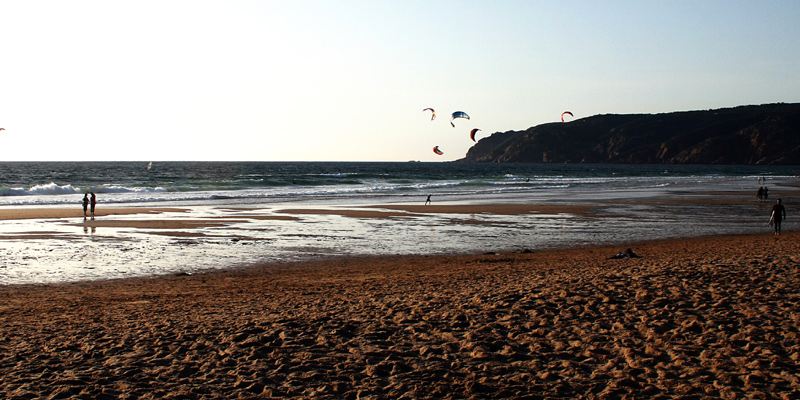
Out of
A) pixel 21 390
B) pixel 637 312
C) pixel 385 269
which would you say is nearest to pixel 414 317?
pixel 637 312

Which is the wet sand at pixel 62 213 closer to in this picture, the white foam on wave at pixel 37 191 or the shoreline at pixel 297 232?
the shoreline at pixel 297 232

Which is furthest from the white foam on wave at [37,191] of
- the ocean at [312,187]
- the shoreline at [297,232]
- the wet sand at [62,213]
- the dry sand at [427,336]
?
the dry sand at [427,336]

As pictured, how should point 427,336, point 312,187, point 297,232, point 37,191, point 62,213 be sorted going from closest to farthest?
1. point 427,336
2. point 297,232
3. point 62,213
4. point 37,191
5. point 312,187

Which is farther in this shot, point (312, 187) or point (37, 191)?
point (312, 187)

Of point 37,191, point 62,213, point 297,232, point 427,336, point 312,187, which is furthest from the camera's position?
point 312,187

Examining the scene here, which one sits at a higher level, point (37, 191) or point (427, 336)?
point (427, 336)

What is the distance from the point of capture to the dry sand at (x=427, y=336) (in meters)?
6.23

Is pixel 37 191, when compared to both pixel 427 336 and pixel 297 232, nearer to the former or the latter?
pixel 297 232

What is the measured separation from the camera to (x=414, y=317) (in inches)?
340

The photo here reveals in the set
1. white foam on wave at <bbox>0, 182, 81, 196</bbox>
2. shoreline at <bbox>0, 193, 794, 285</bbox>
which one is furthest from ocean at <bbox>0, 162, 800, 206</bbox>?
shoreline at <bbox>0, 193, 794, 285</bbox>

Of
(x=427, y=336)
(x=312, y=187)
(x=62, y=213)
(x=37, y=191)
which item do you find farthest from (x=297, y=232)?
(x=312, y=187)

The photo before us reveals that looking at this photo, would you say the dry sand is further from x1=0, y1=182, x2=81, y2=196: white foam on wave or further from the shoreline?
x1=0, y1=182, x2=81, y2=196: white foam on wave

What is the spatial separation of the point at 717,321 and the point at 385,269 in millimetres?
7353

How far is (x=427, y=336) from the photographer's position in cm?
775
